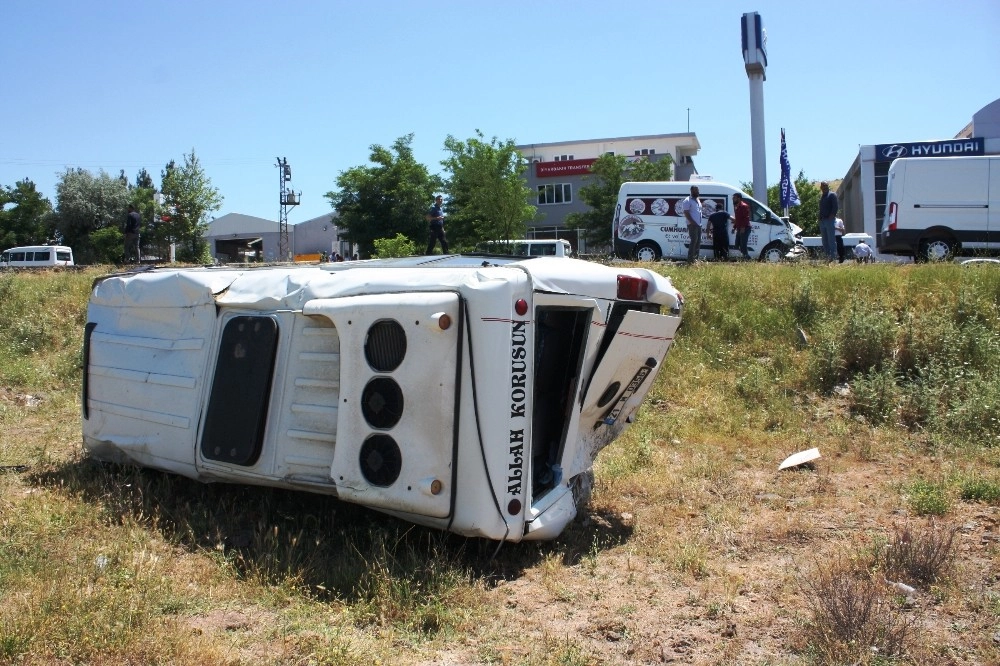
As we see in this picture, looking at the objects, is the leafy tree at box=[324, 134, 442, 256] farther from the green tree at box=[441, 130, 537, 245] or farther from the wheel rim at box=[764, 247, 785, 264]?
the wheel rim at box=[764, 247, 785, 264]

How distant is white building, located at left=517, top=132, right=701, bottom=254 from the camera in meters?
54.7

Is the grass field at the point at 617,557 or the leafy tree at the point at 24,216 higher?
the leafy tree at the point at 24,216

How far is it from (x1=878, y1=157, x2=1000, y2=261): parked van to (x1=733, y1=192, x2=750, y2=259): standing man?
9.53ft

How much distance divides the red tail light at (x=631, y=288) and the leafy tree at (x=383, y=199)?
4020 cm

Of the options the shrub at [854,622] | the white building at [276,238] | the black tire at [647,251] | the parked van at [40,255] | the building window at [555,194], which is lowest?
the shrub at [854,622]

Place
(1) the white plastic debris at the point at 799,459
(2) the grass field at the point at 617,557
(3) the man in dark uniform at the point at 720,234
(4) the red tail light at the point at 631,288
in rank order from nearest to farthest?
1. (2) the grass field at the point at 617,557
2. (4) the red tail light at the point at 631,288
3. (1) the white plastic debris at the point at 799,459
4. (3) the man in dark uniform at the point at 720,234

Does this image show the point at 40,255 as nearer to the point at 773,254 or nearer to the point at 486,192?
the point at 486,192

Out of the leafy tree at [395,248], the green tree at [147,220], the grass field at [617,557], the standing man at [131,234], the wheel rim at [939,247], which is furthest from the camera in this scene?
the green tree at [147,220]

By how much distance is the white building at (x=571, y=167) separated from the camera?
179 feet

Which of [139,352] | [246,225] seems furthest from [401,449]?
[246,225]

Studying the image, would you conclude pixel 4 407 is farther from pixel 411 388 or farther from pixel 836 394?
pixel 836 394

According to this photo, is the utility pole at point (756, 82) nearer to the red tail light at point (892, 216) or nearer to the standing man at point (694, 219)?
the red tail light at point (892, 216)

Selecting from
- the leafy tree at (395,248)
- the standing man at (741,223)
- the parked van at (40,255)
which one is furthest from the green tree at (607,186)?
the standing man at (741,223)

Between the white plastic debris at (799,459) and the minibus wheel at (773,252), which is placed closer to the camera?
the white plastic debris at (799,459)
